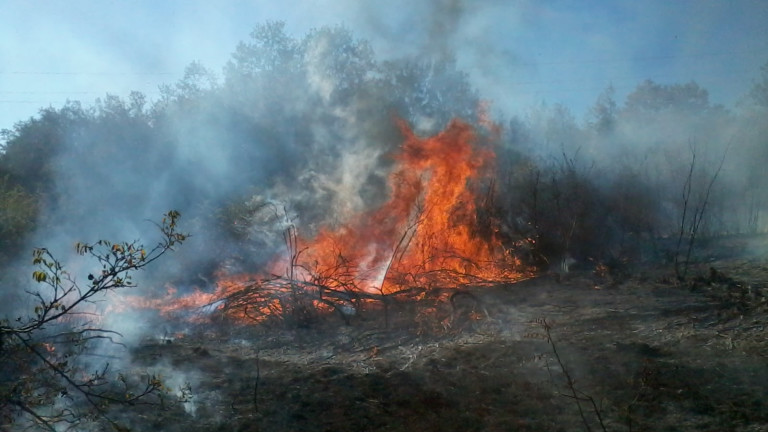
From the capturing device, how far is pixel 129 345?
338 inches

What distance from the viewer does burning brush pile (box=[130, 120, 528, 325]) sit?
11023mm

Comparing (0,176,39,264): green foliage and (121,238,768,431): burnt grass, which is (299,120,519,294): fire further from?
(0,176,39,264): green foliage

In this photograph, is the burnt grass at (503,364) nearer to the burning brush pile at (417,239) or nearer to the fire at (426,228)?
the burning brush pile at (417,239)

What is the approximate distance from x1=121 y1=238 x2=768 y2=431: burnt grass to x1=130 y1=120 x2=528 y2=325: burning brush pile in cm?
169

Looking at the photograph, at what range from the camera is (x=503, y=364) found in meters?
6.62

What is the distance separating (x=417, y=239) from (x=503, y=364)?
5602 millimetres

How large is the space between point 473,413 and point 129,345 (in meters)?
6.25

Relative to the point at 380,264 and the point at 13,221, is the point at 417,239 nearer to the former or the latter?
the point at 380,264

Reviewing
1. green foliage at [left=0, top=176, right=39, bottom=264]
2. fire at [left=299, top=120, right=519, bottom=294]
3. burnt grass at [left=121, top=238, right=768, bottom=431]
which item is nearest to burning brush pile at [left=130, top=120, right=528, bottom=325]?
fire at [left=299, top=120, right=519, bottom=294]

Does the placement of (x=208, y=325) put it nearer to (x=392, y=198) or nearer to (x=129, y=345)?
(x=129, y=345)

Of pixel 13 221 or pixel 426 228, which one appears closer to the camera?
pixel 426 228

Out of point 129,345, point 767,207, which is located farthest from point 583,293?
point 767,207

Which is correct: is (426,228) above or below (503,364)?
above

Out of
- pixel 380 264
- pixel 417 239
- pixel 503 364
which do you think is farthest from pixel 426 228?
pixel 503 364
